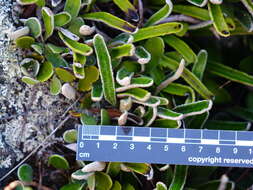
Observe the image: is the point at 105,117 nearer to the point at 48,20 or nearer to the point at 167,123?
the point at 167,123

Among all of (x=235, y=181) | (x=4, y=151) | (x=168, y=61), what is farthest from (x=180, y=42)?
(x=4, y=151)

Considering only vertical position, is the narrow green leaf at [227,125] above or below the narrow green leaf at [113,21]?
below

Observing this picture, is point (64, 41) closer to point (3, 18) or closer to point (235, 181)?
point (3, 18)

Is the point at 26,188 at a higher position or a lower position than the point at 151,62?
lower

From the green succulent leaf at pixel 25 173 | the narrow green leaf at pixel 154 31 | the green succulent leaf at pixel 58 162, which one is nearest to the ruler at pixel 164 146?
the green succulent leaf at pixel 58 162

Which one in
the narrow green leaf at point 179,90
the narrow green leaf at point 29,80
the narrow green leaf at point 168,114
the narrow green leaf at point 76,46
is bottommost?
the narrow green leaf at point 168,114

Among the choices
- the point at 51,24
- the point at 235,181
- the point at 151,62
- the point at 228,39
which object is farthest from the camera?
the point at 228,39

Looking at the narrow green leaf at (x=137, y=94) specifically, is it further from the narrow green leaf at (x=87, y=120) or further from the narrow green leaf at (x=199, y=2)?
the narrow green leaf at (x=199, y=2)
